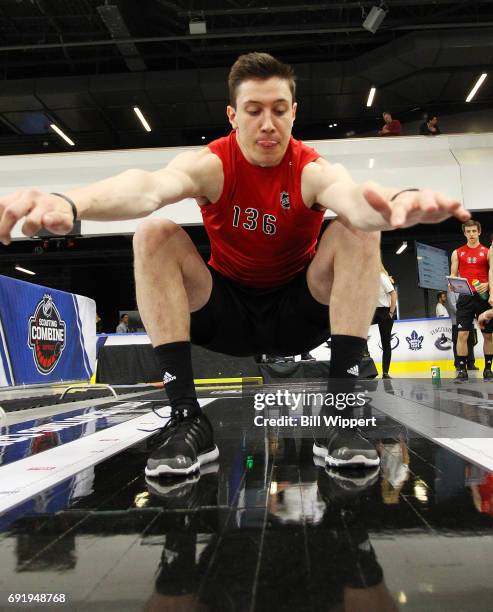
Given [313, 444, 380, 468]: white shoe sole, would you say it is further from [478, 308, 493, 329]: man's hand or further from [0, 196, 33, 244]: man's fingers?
[478, 308, 493, 329]: man's hand

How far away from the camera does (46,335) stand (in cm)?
389

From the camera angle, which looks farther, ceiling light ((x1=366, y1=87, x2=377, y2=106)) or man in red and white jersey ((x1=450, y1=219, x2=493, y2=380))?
ceiling light ((x1=366, y1=87, x2=377, y2=106))

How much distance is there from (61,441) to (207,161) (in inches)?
44.5

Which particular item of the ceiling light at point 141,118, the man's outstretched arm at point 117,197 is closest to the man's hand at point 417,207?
the man's outstretched arm at point 117,197

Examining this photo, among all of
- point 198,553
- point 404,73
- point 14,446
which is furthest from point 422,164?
point 198,553

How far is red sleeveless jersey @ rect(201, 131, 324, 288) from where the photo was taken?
4.65 ft

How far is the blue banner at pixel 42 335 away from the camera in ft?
11.0

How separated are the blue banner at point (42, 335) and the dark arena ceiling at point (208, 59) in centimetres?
507

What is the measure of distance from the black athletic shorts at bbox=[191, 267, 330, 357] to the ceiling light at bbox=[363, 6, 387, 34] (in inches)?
275

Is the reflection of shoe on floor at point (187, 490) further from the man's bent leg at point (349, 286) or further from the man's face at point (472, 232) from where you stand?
the man's face at point (472, 232)

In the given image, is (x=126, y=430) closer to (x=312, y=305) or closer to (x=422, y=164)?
(x=312, y=305)

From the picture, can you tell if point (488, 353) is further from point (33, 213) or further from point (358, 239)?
point (33, 213)

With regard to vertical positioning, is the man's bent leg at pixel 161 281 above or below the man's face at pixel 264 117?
below

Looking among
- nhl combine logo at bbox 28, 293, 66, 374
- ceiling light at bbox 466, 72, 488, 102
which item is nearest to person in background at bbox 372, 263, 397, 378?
nhl combine logo at bbox 28, 293, 66, 374
